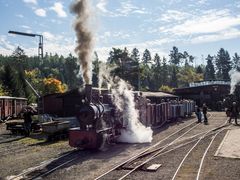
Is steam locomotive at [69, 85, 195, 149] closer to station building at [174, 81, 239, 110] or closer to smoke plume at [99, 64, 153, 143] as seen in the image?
smoke plume at [99, 64, 153, 143]

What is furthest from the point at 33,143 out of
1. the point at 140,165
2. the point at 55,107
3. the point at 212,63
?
the point at 212,63

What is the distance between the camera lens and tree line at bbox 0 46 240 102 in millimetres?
56469

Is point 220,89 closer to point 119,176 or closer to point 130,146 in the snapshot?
point 130,146

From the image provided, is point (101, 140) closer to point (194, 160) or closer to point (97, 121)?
point (97, 121)

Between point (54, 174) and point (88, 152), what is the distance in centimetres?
425

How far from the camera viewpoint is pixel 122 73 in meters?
69.6

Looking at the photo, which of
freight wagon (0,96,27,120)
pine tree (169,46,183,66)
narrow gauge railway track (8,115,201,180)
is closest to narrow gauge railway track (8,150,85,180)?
narrow gauge railway track (8,115,201,180)

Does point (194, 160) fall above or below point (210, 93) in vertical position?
below

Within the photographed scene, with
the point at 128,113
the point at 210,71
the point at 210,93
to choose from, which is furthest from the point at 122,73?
the point at 210,71

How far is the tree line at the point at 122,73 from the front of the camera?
5647 centimetres

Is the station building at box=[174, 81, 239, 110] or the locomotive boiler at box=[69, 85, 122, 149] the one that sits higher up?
the station building at box=[174, 81, 239, 110]

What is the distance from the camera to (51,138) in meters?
19.9

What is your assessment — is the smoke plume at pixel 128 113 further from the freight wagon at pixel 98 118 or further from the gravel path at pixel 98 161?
the gravel path at pixel 98 161

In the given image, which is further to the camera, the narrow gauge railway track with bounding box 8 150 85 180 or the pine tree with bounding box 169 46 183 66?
the pine tree with bounding box 169 46 183 66
